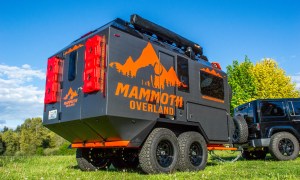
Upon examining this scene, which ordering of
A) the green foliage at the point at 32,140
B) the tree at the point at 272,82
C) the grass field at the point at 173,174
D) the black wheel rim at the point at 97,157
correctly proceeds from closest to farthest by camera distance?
the grass field at the point at 173,174
the black wheel rim at the point at 97,157
the tree at the point at 272,82
the green foliage at the point at 32,140

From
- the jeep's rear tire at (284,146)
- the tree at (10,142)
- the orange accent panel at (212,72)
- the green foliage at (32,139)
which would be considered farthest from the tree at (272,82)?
the tree at (10,142)

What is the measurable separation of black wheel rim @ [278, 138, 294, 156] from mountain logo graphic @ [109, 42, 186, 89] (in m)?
5.57

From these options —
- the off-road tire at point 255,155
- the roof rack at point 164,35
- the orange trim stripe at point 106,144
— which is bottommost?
the off-road tire at point 255,155

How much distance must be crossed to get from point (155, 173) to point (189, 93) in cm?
255

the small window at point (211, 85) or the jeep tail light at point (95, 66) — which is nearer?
the jeep tail light at point (95, 66)

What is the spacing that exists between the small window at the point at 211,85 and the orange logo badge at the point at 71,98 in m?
3.59

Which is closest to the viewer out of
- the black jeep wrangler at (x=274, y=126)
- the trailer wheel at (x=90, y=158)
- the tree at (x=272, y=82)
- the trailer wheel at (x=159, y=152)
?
the trailer wheel at (x=159, y=152)

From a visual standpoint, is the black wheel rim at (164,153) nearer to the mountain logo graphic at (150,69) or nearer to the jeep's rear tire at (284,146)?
the mountain logo graphic at (150,69)

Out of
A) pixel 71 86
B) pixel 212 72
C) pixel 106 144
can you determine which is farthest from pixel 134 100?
pixel 212 72

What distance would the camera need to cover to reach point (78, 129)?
6812 mm

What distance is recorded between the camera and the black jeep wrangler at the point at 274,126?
10.7 meters

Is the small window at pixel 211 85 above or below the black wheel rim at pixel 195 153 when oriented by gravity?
above

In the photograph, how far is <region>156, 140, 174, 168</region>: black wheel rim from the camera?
21.9 ft

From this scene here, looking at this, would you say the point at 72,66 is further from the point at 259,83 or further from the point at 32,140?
the point at 32,140
